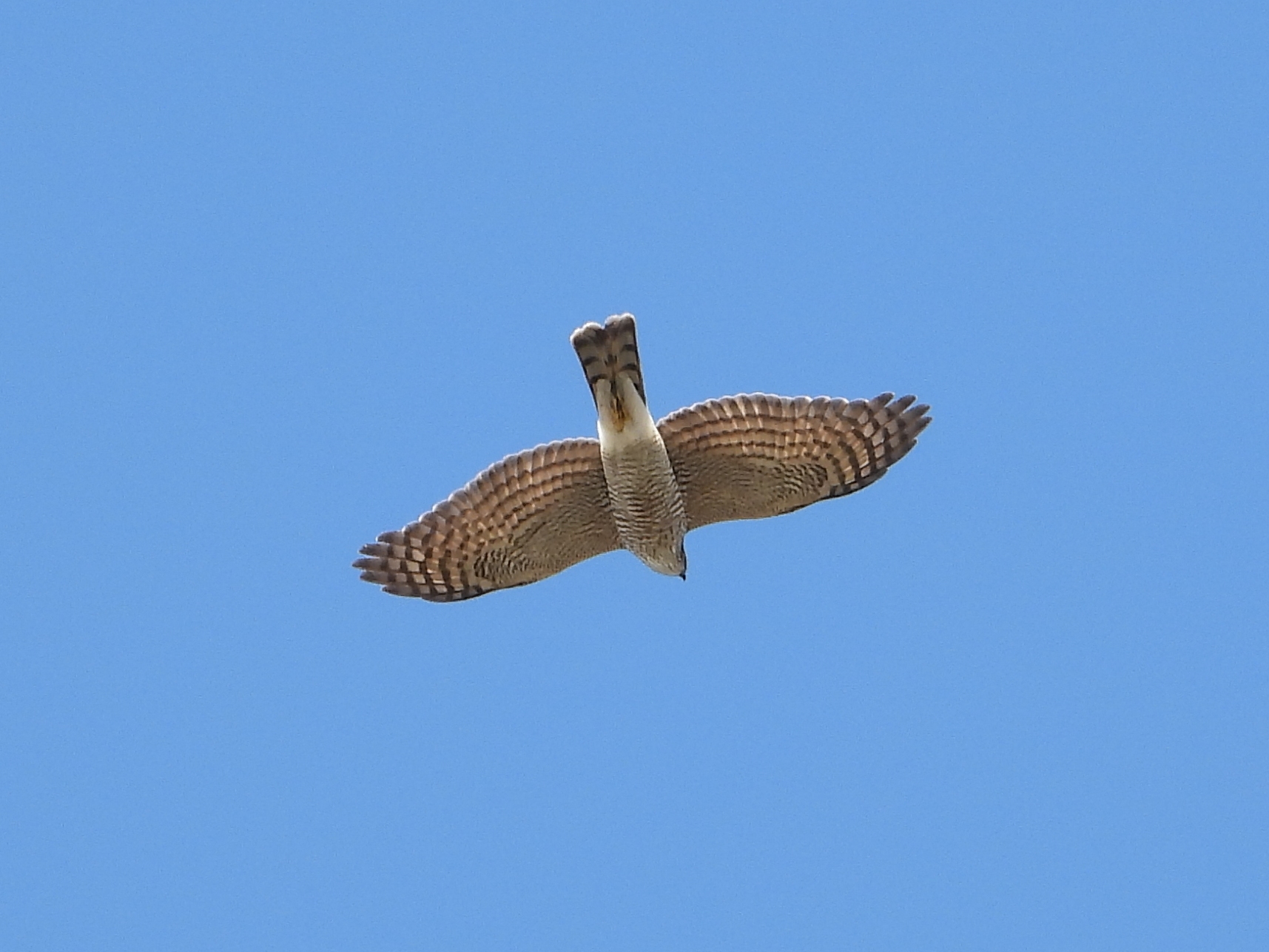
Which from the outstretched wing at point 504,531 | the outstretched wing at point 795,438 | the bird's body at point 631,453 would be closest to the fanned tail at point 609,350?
the bird's body at point 631,453

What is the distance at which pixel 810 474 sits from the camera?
1548 cm

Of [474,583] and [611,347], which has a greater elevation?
[611,347]

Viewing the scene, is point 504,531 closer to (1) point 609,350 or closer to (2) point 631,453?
(2) point 631,453

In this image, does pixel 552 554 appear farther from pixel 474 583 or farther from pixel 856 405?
pixel 856 405

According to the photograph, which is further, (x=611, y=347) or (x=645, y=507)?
(x=645, y=507)

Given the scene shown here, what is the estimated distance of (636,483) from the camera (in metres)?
15.2

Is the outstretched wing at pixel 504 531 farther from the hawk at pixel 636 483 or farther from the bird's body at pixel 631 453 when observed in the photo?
the bird's body at pixel 631 453

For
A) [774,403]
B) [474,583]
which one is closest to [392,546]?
[474,583]

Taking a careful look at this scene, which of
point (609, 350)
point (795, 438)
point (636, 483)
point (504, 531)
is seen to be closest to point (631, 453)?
point (636, 483)

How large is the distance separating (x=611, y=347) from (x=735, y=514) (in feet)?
7.99

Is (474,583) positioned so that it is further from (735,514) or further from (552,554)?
(735,514)

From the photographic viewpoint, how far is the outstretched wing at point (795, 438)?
15.2 meters

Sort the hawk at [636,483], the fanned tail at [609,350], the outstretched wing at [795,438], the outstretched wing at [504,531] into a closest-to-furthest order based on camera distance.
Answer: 1. the fanned tail at [609,350]
2. the hawk at [636,483]
3. the outstretched wing at [795,438]
4. the outstretched wing at [504,531]

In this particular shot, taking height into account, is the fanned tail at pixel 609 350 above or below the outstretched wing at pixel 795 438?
above
